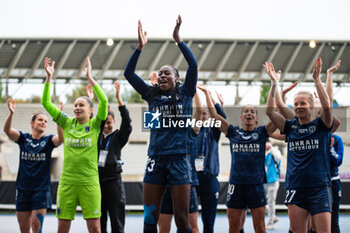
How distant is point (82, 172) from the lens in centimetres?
487

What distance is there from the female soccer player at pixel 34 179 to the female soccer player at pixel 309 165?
9.54 feet

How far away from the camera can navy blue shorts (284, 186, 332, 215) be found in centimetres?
418

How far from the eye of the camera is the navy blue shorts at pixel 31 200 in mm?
5598

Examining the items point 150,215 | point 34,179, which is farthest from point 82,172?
point 150,215

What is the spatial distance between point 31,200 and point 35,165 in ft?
1.48

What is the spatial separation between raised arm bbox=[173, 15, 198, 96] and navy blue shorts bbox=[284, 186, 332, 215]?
1451 mm

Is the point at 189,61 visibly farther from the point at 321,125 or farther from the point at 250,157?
the point at 250,157

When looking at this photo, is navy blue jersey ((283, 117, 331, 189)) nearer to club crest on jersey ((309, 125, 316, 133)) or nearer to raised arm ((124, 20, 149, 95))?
club crest on jersey ((309, 125, 316, 133))

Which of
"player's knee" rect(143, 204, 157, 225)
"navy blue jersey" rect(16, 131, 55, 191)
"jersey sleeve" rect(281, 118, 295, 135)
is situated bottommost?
"player's knee" rect(143, 204, 157, 225)

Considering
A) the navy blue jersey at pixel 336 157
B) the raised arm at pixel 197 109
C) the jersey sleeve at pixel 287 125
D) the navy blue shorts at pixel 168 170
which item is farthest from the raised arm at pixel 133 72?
the navy blue jersey at pixel 336 157

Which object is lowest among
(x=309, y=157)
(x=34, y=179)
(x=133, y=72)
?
(x=34, y=179)

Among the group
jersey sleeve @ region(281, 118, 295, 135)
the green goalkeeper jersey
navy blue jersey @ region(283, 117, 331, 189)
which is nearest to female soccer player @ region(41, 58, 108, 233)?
the green goalkeeper jersey

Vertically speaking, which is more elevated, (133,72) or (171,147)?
(133,72)

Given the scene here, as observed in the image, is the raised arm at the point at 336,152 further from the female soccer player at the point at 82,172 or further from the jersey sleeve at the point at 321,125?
the female soccer player at the point at 82,172
